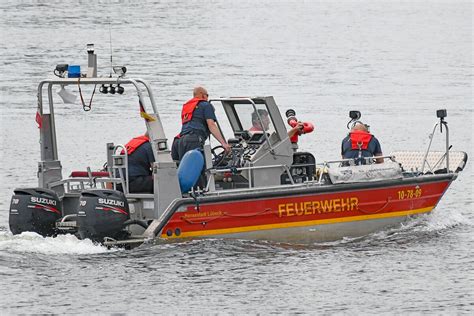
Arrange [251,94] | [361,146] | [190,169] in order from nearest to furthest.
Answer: [190,169]
[361,146]
[251,94]

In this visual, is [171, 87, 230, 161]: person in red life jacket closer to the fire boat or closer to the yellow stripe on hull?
the fire boat

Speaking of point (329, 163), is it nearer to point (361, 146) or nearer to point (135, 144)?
point (361, 146)

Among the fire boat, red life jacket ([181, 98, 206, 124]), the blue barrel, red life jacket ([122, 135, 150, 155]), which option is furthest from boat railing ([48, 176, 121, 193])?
red life jacket ([181, 98, 206, 124])

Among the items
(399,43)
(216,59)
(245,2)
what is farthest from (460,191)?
(245,2)

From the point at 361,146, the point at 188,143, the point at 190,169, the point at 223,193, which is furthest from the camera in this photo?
the point at 361,146

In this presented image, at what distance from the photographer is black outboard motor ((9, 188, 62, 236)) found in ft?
47.9

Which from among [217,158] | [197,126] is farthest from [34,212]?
[217,158]

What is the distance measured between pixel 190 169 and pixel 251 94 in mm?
19775

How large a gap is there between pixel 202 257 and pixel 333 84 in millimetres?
24006

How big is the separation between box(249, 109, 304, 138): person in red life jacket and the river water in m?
1.53

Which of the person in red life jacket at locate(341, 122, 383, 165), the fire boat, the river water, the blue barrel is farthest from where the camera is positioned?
the person in red life jacket at locate(341, 122, 383, 165)

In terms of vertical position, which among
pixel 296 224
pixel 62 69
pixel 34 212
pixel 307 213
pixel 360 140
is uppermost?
pixel 62 69

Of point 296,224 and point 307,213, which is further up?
point 307,213

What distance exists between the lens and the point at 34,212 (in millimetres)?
14594
